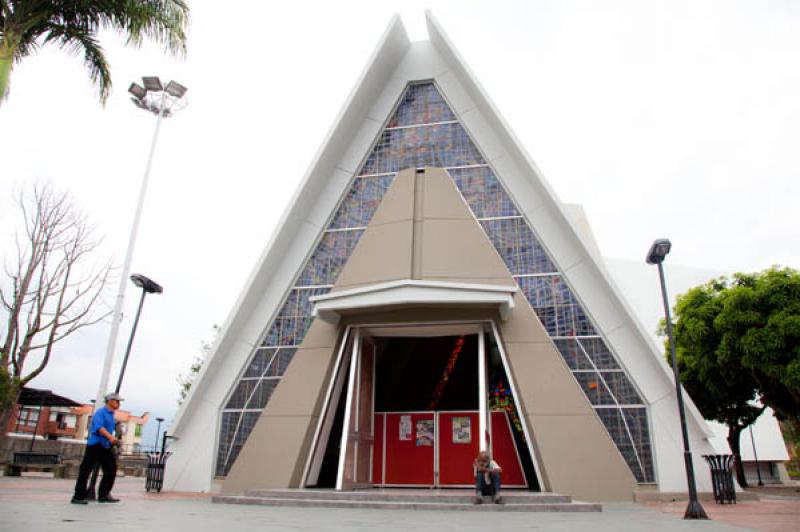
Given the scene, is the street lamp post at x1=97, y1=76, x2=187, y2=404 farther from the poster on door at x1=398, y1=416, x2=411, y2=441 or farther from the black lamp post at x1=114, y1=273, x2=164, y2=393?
the poster on door at x1=398, y1=416, x2=411, y2=441

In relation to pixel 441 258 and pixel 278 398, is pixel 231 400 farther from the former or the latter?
pixel 441 258

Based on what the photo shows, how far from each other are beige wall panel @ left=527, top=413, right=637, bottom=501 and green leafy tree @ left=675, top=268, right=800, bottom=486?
32.2 feet

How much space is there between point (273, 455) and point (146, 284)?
5.45m

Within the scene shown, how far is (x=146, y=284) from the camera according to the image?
13.8m

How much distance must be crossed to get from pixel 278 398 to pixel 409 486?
14.9ft

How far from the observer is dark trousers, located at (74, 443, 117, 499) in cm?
779

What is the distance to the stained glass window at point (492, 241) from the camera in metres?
12.3

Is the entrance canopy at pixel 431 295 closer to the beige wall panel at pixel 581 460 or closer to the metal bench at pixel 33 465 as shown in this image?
the beige wall panel at pixel 581 460

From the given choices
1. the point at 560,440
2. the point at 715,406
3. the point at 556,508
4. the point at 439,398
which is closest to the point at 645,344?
the point at 560,440

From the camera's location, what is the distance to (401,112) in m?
16.3

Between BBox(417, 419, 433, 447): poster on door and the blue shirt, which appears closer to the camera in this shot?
the blue shirt

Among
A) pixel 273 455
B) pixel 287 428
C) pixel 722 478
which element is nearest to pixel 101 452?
pixel 273 455

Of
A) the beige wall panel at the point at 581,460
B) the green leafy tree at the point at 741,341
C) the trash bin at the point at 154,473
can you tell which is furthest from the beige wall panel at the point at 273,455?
the green leafy tree at the point at 741,341

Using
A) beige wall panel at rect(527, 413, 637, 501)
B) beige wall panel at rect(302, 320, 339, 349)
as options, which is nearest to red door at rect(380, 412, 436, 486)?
beige wall panel at rect(302, 320, 339, 349)
